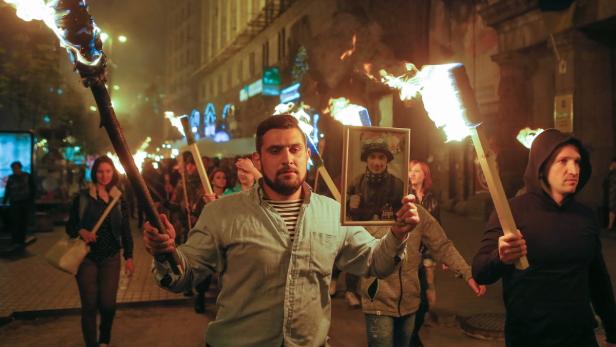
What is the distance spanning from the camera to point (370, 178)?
274cm

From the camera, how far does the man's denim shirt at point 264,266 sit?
2.63 meters

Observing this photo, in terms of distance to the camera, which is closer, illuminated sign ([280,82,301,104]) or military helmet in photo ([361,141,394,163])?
military helmet in photo ([361,141,394,163])

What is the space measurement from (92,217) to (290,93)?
3131cm

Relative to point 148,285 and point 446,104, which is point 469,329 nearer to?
point 446,104

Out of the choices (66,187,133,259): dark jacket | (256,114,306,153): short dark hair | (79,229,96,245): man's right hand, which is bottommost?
(79,229,96,245): man's right hand

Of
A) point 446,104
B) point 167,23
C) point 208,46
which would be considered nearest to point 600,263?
point 446,104

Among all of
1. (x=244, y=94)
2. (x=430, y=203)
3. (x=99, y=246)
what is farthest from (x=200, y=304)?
(x=244, y=94)

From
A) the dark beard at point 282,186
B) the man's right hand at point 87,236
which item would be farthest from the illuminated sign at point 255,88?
the dark beard at point 282,186

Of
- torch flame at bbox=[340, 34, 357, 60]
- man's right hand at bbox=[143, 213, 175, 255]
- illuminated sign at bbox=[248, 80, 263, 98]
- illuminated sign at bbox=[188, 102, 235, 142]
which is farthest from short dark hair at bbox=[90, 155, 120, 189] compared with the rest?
illuminated sign at bbox=[188, 102, 235, 142]

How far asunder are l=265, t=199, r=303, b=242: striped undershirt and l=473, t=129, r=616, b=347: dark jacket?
1.26m

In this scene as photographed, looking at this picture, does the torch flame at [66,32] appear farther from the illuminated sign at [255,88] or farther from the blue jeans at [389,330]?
the illuminated sign at [255,88]

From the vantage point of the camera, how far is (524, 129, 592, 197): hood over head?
3.29 m

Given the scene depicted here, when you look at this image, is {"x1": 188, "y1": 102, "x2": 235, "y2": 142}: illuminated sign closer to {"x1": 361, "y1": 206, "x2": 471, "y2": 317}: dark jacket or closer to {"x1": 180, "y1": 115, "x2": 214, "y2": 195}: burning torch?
{"x1": 180, "y1": 115, "x2": 214, "y2": 195}: burning torch

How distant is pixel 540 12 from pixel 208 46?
60862 millimetres
